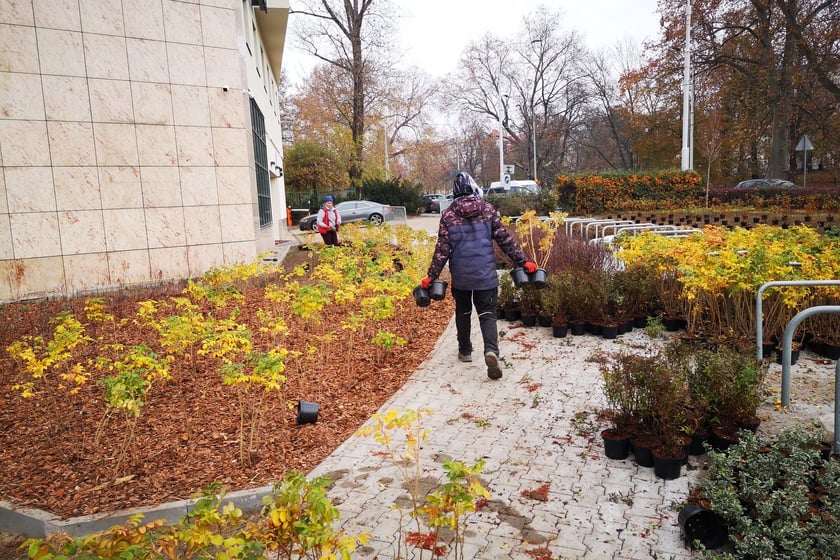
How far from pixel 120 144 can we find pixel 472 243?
8.29 meters

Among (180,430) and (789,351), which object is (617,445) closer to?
(789,351)

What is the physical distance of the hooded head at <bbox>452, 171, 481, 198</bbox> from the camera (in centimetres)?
572

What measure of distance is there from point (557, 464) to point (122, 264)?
32.2ft

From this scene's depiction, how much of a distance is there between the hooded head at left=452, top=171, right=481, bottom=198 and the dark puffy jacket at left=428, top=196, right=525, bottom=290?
0.20 feet

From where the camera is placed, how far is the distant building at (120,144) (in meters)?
10.0

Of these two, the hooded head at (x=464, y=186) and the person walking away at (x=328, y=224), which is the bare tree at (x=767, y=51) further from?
the hooded head at (x=464, y=186)

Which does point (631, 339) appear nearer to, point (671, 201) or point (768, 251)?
point (768, 251)

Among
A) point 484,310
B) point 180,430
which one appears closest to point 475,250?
point 484,310

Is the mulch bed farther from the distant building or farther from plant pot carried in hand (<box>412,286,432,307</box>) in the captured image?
the distant building

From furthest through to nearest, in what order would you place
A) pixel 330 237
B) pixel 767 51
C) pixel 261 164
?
pixel 767 51
pixel 261 164
pixel 330 237

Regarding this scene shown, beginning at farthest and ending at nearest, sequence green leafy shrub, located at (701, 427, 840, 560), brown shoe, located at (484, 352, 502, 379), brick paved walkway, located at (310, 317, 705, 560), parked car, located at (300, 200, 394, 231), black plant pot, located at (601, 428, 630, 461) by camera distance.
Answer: parked car, located at (300, 200, 394, 231) → brown shoe, located at (484, 352, 502, 379) → black plant pot, located at (601, 428, 630, 461) → brick paved walkway, located at (310, 317, 705, 560) → green leafy shrub, located at (701, 427, 840, 560)

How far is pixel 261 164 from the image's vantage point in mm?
16578

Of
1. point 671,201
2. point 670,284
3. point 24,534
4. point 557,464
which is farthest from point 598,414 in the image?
point 671,201

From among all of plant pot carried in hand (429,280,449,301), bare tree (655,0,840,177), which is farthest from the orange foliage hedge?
plant pot carried in hand (429,280,449,301)
